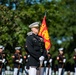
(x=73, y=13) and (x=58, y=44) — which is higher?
(x=73, y=13)

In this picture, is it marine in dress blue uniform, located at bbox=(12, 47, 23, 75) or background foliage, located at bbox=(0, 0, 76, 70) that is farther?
background foliage, located at bbox=(0, 0, 76, 70)

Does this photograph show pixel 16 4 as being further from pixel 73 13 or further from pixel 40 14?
pixel 73 13

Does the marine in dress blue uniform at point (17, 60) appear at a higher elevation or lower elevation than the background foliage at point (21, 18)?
lower

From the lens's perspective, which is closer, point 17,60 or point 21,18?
point 17,60

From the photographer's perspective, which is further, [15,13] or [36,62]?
[15,13]

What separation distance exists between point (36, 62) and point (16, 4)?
20.4 metres

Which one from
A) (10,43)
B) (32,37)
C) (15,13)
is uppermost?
(15,13)

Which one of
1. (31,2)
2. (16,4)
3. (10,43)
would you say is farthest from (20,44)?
(31,2)

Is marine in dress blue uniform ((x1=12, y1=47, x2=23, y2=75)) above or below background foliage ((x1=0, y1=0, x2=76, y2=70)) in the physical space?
below

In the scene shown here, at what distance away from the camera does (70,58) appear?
43.0m

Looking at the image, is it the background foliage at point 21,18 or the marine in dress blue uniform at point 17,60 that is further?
the background foliage at point 21,18

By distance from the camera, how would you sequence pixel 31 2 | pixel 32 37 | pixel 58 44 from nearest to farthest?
pixel 32 37, pixel 31 2, pixel 58 44

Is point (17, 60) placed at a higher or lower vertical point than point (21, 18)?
lower

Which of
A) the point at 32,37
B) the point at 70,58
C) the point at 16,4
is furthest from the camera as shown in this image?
the point at 70,58
